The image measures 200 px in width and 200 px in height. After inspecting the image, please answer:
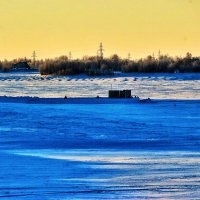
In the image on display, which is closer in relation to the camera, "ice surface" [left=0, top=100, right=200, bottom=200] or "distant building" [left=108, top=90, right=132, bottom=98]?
"ice surface" [left=0, top=100, right=200, bottom=200]

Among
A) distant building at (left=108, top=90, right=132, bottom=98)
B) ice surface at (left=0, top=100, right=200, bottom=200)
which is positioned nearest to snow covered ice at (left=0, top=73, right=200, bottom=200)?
ice surface at (left=0, top=100, right=200, bottom=200)

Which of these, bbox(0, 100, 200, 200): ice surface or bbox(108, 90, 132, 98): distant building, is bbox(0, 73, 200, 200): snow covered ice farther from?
bbox(108, 90, 132, 98): distant building

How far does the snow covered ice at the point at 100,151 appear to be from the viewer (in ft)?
32.2

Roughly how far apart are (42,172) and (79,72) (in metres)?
42.1

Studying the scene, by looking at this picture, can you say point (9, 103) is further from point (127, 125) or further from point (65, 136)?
point (65, 136)

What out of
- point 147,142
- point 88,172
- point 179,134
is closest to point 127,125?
point 179,134

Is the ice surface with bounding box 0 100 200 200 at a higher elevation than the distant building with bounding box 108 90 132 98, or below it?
below

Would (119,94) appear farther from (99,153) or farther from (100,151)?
(99,153)

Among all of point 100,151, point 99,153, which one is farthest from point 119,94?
point 99,153

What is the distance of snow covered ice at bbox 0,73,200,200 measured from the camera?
32.2ft

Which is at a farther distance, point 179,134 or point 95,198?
point 179,134

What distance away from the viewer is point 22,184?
10102 mm

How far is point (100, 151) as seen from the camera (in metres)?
13.8

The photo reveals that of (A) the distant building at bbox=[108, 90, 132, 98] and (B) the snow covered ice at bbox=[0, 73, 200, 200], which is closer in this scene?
(B) the snow covered ice at bbox=[0, 73, 200, 200]
